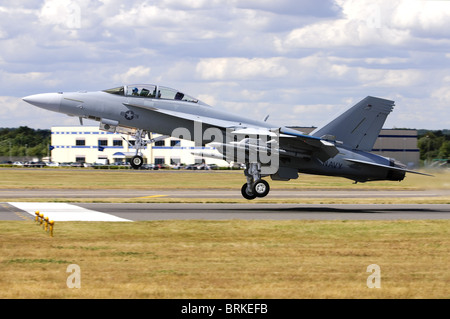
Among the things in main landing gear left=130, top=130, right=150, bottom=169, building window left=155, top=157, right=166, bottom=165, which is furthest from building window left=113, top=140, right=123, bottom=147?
main landing gear left=130, top=130, right=150, bottom=169

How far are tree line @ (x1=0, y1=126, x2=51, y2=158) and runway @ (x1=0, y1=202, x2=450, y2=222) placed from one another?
432 ft

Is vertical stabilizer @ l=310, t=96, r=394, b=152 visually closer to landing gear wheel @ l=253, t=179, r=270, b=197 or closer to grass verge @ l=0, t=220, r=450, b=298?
landing gear wheel @ l=253, t=179, r=270, b=197

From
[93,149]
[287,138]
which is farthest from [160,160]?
[287,138]

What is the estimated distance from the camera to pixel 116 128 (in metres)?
28.6

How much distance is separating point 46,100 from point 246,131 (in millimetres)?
9023

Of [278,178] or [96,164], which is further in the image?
[96,164]

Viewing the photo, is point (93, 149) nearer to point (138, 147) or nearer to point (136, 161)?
point (138, 147)

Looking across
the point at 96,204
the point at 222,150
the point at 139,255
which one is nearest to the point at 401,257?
the point at 139,255

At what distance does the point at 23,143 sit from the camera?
178m

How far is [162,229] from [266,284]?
8349 millimetres

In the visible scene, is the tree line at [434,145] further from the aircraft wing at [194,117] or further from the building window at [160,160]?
the aircraft wing at [194,117]

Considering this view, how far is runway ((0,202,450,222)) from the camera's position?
24742 millimetres
